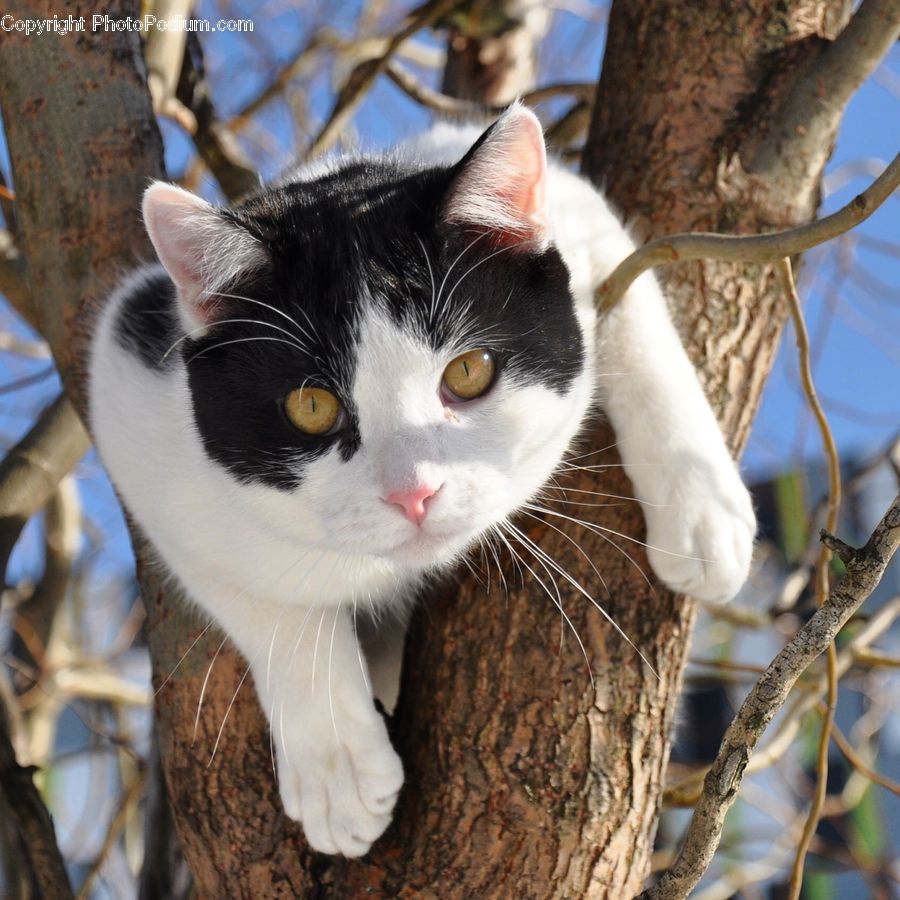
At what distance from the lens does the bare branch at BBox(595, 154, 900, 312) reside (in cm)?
106

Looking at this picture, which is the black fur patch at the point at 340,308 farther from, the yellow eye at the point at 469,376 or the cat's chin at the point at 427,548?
the cat's chin at the point at 427,548

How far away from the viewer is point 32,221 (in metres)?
1.73

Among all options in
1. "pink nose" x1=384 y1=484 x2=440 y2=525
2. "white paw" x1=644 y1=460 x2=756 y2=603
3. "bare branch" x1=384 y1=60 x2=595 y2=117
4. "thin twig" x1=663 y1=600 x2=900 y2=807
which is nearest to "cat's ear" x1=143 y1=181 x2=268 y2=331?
"pink nose" x1=384 y1=484 x2=440 y2=525

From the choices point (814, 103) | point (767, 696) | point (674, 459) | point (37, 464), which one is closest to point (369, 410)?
point (674, 459)

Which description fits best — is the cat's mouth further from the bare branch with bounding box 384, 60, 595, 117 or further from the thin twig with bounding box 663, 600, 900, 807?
the bare branch with bounding box 384, 60, 595, 117

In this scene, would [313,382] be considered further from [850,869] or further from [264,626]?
[850,869]

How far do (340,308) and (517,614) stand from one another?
1.56 feet

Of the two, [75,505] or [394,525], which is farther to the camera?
[75,505]

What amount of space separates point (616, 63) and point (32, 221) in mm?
1043

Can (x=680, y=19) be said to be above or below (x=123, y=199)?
above

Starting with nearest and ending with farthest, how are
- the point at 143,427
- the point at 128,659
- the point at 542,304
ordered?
the point at 542,304, the point at 143,427, the point at 128,659

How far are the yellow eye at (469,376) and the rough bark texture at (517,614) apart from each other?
266mm

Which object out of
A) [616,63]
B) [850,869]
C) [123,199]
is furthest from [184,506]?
[850,869]

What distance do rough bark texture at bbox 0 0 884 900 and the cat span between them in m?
0.07
